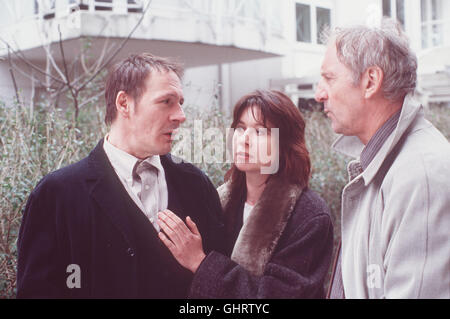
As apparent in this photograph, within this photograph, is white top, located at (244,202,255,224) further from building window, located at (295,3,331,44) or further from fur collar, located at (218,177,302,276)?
building window, located at (295,3,331,44)

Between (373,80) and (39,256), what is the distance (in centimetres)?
114

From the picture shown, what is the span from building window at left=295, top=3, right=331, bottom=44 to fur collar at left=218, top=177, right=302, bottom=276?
2.23m

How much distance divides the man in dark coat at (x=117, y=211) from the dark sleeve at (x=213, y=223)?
4.6 inches

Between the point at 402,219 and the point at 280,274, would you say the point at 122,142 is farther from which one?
the point at 402,219

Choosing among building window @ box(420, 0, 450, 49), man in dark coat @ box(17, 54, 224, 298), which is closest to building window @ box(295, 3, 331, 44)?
building window @ box(420, 0, 450, 49)

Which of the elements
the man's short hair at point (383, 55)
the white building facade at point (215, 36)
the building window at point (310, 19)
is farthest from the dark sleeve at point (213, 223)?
the building window at point (310, 19)

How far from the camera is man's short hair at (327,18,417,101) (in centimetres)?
148

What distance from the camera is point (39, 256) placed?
144 centimetres

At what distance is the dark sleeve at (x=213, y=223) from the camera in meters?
1.72

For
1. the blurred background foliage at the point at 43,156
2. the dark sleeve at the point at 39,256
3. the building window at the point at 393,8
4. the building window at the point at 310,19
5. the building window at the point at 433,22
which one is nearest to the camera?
the dark sleeve at the point at 39,256

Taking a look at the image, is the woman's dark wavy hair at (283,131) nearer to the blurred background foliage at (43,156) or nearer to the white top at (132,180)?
the white top at (132,180)

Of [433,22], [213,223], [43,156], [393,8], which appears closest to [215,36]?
[433,22]

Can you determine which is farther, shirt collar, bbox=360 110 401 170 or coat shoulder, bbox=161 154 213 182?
coat shoulder, bbox=161 154 213 182

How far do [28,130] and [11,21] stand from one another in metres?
2.00
